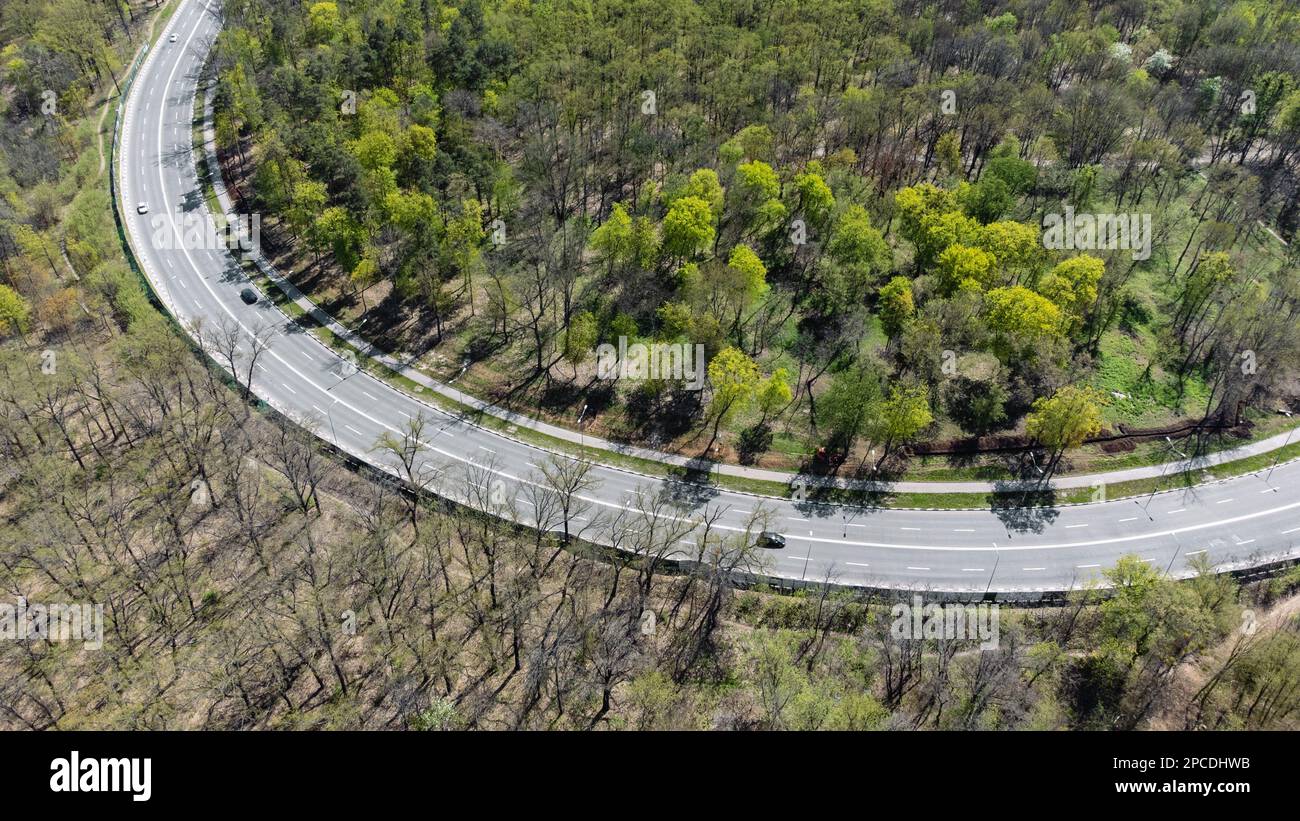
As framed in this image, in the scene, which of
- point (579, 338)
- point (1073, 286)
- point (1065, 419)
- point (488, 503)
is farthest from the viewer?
point (1073, 286)

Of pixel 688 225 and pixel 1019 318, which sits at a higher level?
pixel 688 225

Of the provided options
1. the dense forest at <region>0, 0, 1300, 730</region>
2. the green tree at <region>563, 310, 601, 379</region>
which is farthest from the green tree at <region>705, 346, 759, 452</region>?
the green tree at <region>563, 310, 601, 379</region>

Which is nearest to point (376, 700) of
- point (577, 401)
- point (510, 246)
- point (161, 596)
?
point (161, 596)

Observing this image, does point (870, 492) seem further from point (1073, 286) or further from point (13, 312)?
point (13, 312)

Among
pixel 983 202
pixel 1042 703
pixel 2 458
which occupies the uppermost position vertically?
pixel 983 202

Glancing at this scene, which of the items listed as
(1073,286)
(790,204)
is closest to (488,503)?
(790,204)

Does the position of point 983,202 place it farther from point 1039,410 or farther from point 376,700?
point 376,700
